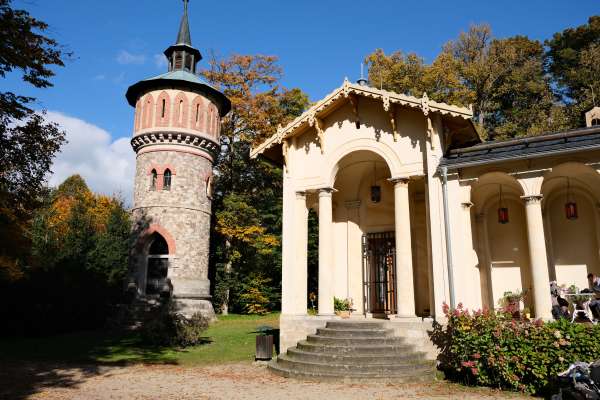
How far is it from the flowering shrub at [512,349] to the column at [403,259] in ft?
4.37

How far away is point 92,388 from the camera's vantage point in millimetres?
9352

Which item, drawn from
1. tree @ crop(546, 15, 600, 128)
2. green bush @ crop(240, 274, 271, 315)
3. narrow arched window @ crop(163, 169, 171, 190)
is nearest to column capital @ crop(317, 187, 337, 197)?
narrow arched window @ crop(163, 169, 171, 190)

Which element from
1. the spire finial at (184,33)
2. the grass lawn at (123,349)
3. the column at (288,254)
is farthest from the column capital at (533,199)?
the spire finial at (184,33)

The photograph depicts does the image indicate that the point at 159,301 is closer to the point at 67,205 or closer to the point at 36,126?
the point at 36,126

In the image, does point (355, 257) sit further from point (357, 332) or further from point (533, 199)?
point (533, 199)

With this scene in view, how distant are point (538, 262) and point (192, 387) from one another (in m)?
8.49

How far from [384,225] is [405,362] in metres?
5.53

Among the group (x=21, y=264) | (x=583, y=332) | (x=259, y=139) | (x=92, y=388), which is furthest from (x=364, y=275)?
(x=21, y=264)

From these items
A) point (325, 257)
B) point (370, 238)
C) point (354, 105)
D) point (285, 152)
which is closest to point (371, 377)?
point (325, 257)

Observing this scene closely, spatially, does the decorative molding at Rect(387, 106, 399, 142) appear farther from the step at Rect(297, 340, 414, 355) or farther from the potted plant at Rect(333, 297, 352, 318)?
the step at Rect(297, 340, 414, 355)

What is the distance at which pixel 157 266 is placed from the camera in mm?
22797

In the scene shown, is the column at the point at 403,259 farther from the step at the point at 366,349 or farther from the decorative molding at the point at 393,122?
the decorative molding at the point at 393,122

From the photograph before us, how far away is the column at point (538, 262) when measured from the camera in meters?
10.1

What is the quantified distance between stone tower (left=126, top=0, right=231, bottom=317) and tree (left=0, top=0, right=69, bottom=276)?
7.70 metres
